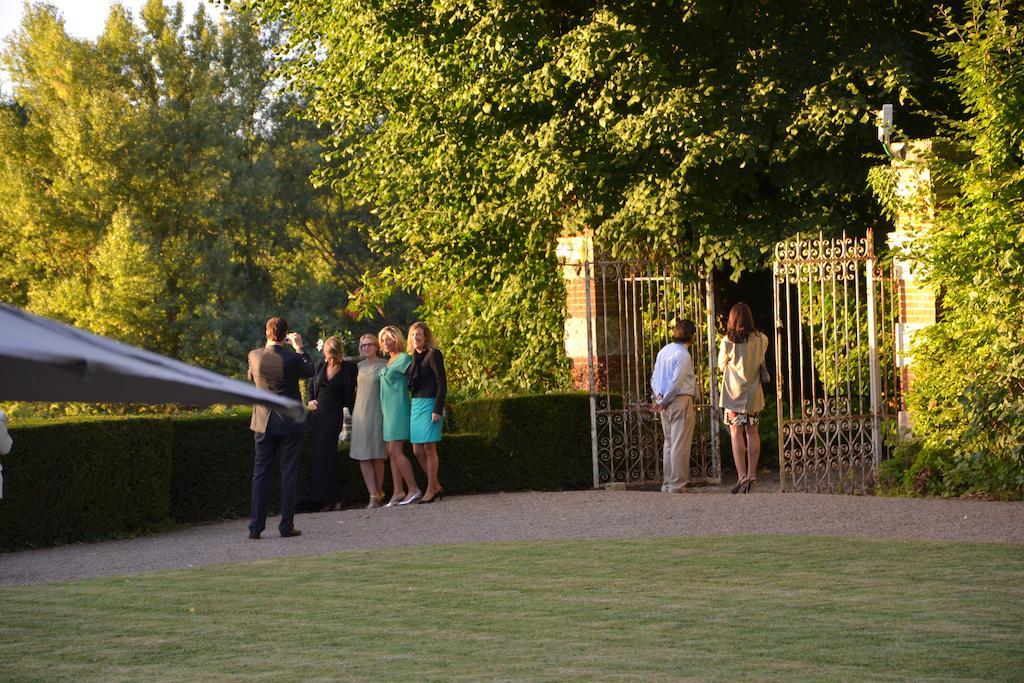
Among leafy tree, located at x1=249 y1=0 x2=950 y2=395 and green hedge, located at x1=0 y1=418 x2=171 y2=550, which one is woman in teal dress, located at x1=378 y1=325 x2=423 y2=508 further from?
leafy tree, located at x1=249 y1=0 x2=950 y2=395

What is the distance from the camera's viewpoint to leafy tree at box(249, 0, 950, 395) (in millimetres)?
15469

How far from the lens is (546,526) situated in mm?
12516

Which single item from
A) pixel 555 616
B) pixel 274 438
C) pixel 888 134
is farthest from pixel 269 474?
pixel 888 134

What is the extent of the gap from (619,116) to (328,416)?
450 cm

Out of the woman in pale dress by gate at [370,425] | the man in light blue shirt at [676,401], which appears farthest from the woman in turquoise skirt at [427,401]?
the man in light blue shirt at [676,401]

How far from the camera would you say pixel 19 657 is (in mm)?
7523

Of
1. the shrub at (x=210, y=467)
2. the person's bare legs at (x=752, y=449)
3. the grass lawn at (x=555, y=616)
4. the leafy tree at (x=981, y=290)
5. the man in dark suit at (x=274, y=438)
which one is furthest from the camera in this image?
the person's bare legs at (x=752, y=449)

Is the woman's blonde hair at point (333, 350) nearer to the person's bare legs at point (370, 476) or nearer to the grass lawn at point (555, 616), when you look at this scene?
the person's bare legs at point (370, 476)

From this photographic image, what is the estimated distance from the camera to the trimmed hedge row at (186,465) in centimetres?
1251

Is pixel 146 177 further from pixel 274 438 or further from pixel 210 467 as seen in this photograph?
pixel 274 438

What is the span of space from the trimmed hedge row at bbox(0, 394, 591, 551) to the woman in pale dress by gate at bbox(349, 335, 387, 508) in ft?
1.67

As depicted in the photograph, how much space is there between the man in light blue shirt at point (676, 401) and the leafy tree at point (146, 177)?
26671 millimetres

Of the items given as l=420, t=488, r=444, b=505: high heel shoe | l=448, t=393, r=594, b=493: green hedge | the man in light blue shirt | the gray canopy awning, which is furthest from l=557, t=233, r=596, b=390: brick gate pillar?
the gray canopy awning

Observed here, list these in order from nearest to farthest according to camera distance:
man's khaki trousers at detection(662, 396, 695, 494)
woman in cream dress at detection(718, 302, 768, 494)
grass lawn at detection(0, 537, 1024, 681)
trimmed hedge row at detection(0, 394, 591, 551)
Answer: grass lawn at detection(0, 537, 1024, 681), trimmed hedge row at detection(0, 394, 591, 551), woman in cream dress at detection(718, 302, 768, 494), man's khaki trousers at detection(662, 396, 695, 494)
